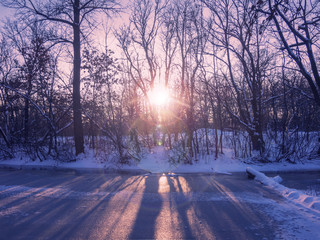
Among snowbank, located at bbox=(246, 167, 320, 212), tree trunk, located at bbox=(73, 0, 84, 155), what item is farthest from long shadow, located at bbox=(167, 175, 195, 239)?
tree trunk, located at bbox=(73, 0, 84, 155)

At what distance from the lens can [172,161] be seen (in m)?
10.6

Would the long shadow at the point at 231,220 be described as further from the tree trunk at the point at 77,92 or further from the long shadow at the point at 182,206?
the tree trunk at the point at 77,92

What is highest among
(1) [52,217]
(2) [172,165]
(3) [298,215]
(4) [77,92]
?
(4) [77,92]

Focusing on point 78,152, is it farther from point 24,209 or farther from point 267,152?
point 267,152

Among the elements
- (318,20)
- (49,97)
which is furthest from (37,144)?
(318,20)

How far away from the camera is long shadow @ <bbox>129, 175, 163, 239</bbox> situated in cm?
361

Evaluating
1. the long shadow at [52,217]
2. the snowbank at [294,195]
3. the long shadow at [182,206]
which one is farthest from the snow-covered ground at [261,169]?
the long shadow at [52,217]

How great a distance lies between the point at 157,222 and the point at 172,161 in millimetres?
6580

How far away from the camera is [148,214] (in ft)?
14.6

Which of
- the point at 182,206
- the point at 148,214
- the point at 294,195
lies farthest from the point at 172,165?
the point at 148,214

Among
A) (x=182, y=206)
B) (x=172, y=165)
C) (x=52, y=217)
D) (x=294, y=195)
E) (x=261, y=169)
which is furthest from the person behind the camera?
(x=172, y=165)

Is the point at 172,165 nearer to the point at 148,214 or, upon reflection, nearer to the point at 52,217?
the point at 148,214

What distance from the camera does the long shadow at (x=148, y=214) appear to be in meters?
3.61

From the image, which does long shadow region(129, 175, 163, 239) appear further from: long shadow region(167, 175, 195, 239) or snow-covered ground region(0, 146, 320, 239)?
snow-covered ground region(0, 146, 320, 239)
